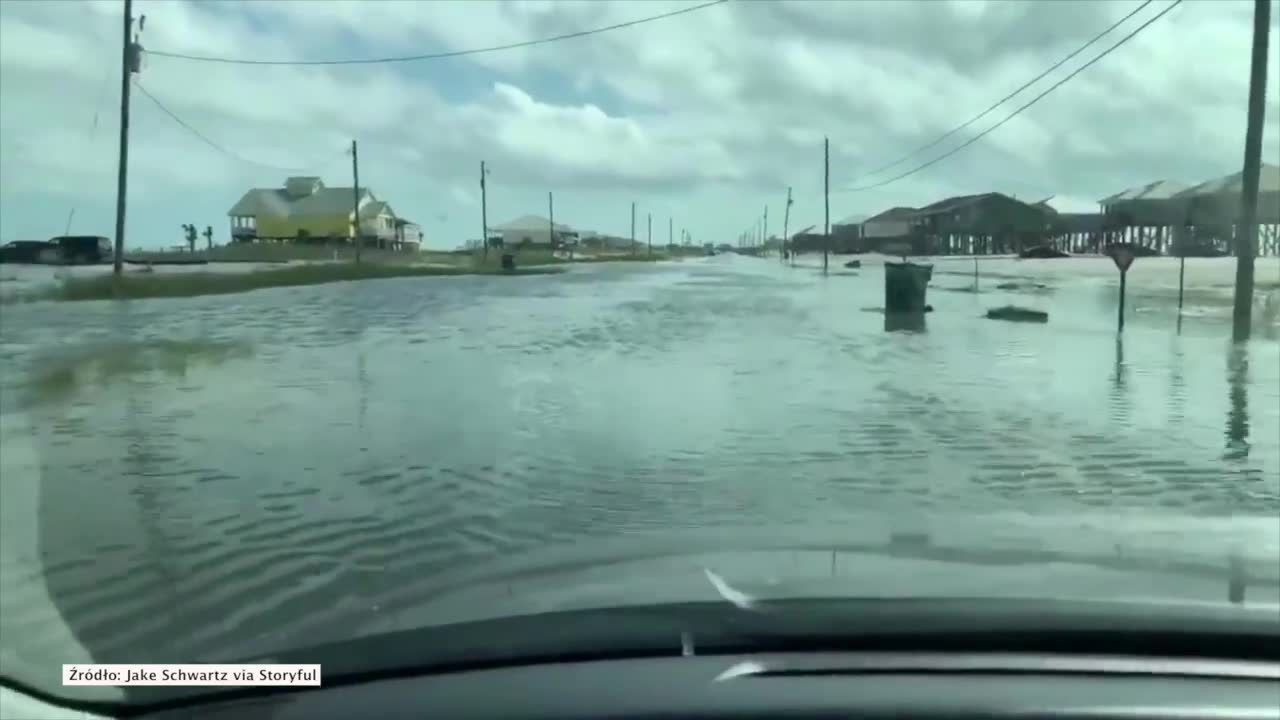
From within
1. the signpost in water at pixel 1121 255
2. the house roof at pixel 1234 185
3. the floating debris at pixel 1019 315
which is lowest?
the floating debris at pixel 1019 315

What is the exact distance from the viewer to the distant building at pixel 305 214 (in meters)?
10.3

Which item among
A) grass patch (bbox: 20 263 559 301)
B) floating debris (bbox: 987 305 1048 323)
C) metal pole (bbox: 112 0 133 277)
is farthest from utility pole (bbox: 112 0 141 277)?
floating debris (bbox: 987 305 1048 323)

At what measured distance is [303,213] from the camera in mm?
11242

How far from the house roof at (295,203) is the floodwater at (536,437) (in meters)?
1.77

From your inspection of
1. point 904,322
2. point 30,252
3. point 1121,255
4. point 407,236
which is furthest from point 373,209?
point 904,322

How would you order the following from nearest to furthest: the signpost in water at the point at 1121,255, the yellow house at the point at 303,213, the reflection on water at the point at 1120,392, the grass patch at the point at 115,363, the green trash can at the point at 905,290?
the yellow house at the point at 303,213, the reflection on water at the point at 1120,392, the signpost in water at the point at 1121,255, the grass patch at the point at 115,363, the green trash can at the point at 905,290

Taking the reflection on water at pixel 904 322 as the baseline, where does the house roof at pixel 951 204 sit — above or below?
above

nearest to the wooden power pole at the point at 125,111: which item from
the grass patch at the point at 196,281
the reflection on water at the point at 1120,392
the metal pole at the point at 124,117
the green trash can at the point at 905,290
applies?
the metal pole at the point at 124,117

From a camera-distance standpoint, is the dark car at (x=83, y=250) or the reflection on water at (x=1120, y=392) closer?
the reflection on water at (x=1120, y=392)

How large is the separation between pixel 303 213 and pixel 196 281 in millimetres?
13857

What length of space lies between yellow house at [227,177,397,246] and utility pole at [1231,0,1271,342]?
7.57m

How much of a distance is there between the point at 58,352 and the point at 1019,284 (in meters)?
14.7

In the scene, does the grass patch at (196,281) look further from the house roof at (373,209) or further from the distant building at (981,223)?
the distant building at (981,223)

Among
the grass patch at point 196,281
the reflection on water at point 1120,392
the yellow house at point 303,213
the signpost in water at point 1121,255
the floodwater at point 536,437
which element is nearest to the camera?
the floodwater at point 536,437
